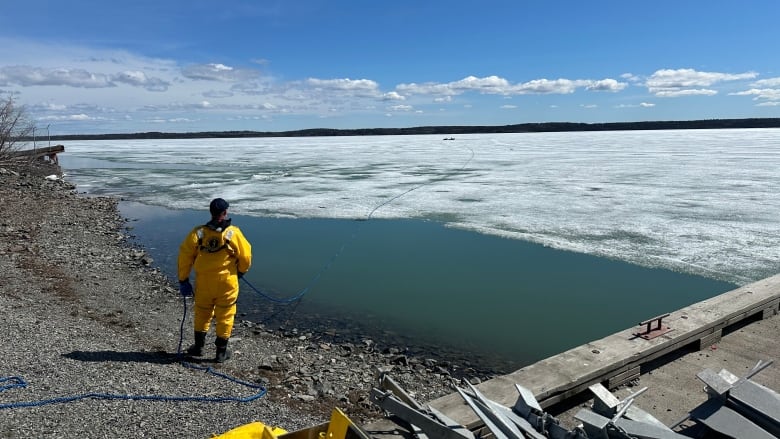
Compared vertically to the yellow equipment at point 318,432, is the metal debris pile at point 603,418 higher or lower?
lower

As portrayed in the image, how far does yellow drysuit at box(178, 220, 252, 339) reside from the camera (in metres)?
4.48

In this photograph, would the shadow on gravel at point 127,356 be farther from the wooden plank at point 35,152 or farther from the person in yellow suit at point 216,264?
the wooden plank at point 35,152

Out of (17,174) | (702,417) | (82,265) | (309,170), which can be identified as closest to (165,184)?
(17,174)

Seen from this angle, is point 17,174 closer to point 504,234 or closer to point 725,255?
point 504,234

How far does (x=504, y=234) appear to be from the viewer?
10.7 metres

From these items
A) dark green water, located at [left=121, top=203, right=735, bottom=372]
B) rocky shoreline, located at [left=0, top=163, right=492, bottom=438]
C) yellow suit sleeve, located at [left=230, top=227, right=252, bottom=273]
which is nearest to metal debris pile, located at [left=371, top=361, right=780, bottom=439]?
rocky shoreline, located at [left=0, top=163, right=492, bottom=438]

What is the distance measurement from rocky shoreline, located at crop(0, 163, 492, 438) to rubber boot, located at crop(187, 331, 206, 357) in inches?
7.2

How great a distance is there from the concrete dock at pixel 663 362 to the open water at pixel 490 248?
1379 mm

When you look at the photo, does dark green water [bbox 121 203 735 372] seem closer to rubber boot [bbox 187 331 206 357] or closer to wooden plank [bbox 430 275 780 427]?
wooden plank [bbox 430 275 780 427]

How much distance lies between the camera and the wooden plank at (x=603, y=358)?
12.5 ft

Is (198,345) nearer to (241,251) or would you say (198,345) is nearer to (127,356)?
(127,356)

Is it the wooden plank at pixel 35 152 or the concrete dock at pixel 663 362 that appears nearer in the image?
the concrete dock at pixel 663 362

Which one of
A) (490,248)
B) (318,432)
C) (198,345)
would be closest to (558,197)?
(490,248)

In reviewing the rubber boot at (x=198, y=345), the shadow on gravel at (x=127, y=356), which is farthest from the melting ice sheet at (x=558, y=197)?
the shadow on gravel at (x=127, y=356)
